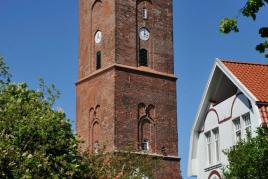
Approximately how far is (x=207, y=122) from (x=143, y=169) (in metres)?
9.81

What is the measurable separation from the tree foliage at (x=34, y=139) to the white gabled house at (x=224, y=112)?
522 cm

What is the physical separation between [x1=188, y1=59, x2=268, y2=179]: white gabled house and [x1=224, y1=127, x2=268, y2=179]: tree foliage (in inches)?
153

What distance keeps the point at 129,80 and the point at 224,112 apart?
2440 cm

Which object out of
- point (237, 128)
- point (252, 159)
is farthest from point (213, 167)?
point (252, 159)

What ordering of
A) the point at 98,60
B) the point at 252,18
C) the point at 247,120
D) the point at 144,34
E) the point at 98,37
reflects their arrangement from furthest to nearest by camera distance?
the point at 98,37 < the point at 144,34 < the point at 98,60 < the point at 247,120 < the point at 252,18

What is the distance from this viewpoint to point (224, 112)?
2516 cm

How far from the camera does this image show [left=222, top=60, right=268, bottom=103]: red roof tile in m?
23.3

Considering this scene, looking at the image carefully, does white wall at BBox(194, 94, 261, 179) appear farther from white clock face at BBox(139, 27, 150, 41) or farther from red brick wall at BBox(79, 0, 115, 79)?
white clock face at BBox(139, 27, 150, 41)

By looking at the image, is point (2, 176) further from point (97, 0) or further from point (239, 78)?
point (97, 0)

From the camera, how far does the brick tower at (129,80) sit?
4825 cm

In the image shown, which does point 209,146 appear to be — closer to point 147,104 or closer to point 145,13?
point 147,104

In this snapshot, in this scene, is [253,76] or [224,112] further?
[224,112]

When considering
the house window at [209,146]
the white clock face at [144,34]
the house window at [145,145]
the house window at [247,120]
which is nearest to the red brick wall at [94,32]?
the white clock face at [144,34]

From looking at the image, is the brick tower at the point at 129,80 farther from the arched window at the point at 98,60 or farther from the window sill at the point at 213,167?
the window sill at the point at 213,167
